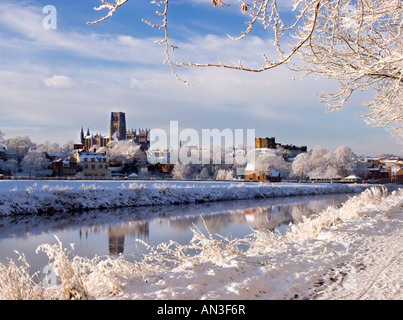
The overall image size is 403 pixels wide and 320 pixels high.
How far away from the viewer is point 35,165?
58.8m

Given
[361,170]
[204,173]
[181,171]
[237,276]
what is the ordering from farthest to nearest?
1. [361,170]
2. [204,173]
3. [181,171]
4. [237,276]

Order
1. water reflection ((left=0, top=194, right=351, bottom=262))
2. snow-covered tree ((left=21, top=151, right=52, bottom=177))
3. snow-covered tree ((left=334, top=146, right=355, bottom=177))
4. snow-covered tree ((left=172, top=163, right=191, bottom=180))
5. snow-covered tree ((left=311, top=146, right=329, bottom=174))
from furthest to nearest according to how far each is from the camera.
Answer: snow-covered tree ((left=311, top=146, right=329, bottom=174)) < snow-covered tree ((left=334, top=146, right=355, bottom=177)) < snow-covered tree ((left=172, top=163, right=191, bottom=180)) < snow-covered tree ((left=21, top=151, right=52, bottom=177)) < water reflection ((left=0, top=194, right=351, bottom=262))

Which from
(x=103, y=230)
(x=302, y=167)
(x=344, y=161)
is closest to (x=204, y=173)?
(x=302, y=167)

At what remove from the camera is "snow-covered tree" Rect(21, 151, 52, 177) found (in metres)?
58.7

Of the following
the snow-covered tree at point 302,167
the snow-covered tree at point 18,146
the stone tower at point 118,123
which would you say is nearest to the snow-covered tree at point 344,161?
the snow-covered tree at point 302,167

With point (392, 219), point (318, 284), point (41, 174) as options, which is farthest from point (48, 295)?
point (41, 174)

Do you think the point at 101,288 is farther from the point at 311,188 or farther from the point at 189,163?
the point at 189,163

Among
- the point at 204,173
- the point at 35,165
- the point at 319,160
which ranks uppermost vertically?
the point at 319,160

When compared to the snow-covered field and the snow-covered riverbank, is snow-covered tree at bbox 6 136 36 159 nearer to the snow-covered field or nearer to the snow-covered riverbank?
the snow-covered riverbank

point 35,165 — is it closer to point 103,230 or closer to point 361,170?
point 103,230

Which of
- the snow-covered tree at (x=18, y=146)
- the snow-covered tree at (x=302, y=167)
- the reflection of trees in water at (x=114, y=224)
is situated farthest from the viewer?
the snow-covered tree at (x=302, y=167)

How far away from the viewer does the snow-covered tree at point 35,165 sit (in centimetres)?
5874

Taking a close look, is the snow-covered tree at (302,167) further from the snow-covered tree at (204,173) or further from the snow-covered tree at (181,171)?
the snow-covered tree at (181,171)

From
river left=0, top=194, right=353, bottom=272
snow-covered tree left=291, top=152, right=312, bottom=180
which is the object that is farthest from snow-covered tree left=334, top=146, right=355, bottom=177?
river left=0, top=194, right=353, bottom=272
